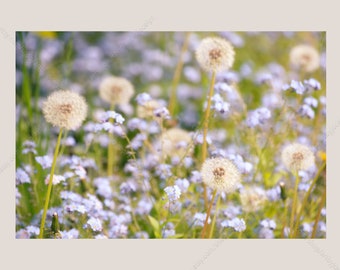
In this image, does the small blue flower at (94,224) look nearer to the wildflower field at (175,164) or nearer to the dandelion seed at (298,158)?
the wildflower field at (175,164)

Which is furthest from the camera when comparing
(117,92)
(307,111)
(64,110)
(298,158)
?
(117,92)

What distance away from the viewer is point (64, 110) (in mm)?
2266

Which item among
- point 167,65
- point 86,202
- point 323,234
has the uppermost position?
point 167,65

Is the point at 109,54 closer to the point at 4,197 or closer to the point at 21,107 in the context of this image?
the point at 21,107

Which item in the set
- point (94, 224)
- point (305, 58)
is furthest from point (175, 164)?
point (305, 58)

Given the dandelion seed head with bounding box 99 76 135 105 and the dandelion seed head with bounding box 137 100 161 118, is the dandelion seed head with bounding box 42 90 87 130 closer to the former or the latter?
the dandelion seed head with bounding box 137 100 161 118

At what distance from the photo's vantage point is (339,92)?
8.93 feet

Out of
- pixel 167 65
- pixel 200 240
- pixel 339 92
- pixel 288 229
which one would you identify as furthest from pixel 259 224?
pixel 167 65

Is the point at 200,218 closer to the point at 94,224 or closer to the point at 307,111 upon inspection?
the point at 94,224

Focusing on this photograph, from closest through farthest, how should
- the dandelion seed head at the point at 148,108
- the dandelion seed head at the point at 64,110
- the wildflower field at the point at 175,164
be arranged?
1. the dandelion seed head at the point at 64,110
2. the wildflower field at the point at 175,164
3. the dandelion seed head at the point at 148,108

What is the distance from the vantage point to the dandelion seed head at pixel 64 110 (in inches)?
89.4

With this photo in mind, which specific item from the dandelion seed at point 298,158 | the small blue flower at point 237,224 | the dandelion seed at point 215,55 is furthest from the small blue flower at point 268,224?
the dandelion seed at point 215,55

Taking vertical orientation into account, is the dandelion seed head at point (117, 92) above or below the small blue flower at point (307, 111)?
above

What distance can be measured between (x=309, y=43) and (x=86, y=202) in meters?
2.52
